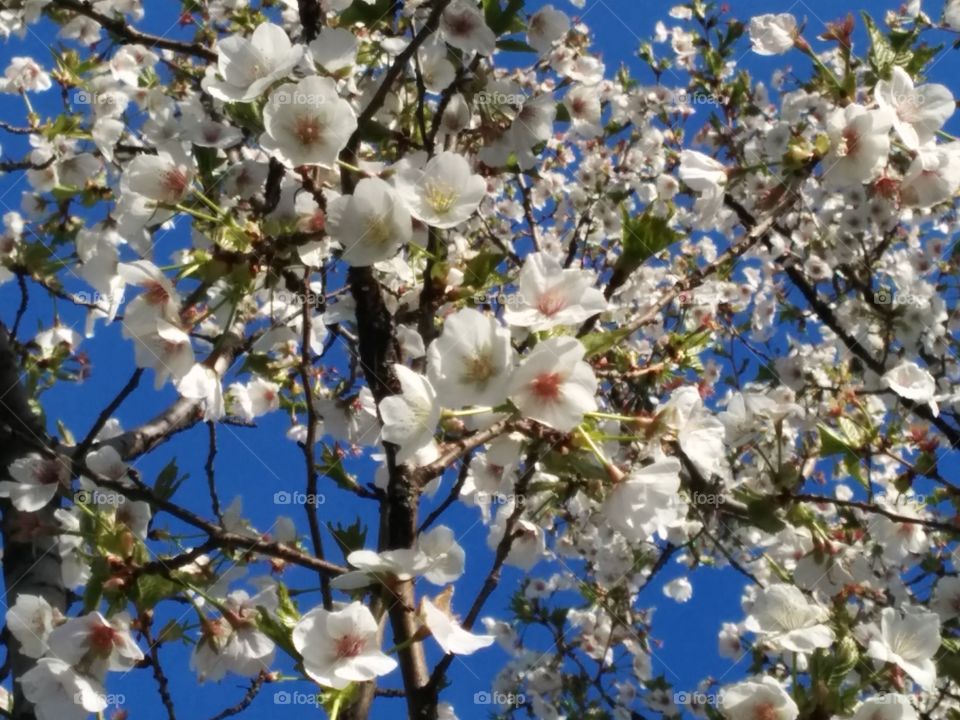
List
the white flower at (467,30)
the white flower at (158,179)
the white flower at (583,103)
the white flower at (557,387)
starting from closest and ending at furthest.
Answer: the white flower at (557,387), the white flower at (158,179), the white flower at (467,30), the white flower at (583,103)

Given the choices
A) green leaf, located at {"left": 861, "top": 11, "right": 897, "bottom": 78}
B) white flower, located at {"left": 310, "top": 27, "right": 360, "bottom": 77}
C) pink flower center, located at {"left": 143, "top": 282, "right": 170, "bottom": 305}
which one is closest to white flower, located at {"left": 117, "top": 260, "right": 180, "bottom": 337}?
pink flower center, located at {"left": 143, "top": 282, "right": 170, "bottom": 305}

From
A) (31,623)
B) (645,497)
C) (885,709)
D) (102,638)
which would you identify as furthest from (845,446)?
(31,623)

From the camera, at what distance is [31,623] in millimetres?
1675

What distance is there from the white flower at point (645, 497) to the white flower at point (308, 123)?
69 cm

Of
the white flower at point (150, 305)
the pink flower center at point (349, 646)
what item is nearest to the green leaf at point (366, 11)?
the white flower at point (150, 305)

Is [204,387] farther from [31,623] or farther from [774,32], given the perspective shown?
[774,32]

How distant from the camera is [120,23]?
84.8 inches

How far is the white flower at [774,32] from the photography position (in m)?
2.41

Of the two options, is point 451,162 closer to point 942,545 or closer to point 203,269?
point 203,269

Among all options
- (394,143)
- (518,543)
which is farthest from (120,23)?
(518,543)

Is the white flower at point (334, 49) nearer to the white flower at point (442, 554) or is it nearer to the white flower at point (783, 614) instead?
the white flower at point (442, 554)

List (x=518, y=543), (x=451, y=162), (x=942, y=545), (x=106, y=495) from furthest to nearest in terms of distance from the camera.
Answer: (x=942, y=545), (x=518, y=543), (x=106, y=495), (x=451, y=162)

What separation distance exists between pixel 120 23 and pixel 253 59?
0.83m

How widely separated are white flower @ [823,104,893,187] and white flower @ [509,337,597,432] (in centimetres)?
75
